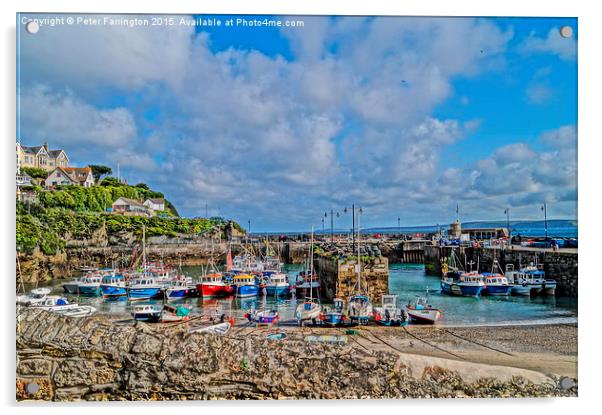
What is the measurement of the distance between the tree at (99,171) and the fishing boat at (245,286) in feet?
16.2

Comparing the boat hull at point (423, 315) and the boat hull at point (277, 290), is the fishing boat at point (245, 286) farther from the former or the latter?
the boat hull at point (423, 315)

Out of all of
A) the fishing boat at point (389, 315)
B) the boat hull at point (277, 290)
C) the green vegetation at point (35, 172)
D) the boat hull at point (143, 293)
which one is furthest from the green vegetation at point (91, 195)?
A: the boat hull at point (277, 290)

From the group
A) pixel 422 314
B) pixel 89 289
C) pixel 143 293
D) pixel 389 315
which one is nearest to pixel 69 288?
pixel 89 289

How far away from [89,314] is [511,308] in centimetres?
759

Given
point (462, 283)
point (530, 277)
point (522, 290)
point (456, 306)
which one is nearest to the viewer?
point (456, 306)

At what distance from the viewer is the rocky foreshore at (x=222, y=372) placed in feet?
17.1

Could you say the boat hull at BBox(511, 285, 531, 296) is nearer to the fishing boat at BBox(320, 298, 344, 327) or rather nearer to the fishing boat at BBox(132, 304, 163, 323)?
the fishing boat at BBox(320, 298, 344, 327)

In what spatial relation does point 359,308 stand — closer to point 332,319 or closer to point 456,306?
point 332,319

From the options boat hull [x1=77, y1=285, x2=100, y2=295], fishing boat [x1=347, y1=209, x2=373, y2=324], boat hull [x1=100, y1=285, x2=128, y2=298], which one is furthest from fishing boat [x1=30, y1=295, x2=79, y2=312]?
fishing boat [x1=347, y1=209, x2=373, y2=324]

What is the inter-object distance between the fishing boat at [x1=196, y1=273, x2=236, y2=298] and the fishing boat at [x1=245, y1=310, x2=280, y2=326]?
412 cm

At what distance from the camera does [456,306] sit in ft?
29.0

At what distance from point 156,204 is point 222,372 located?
135 inches

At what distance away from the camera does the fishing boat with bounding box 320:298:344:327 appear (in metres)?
6.98
